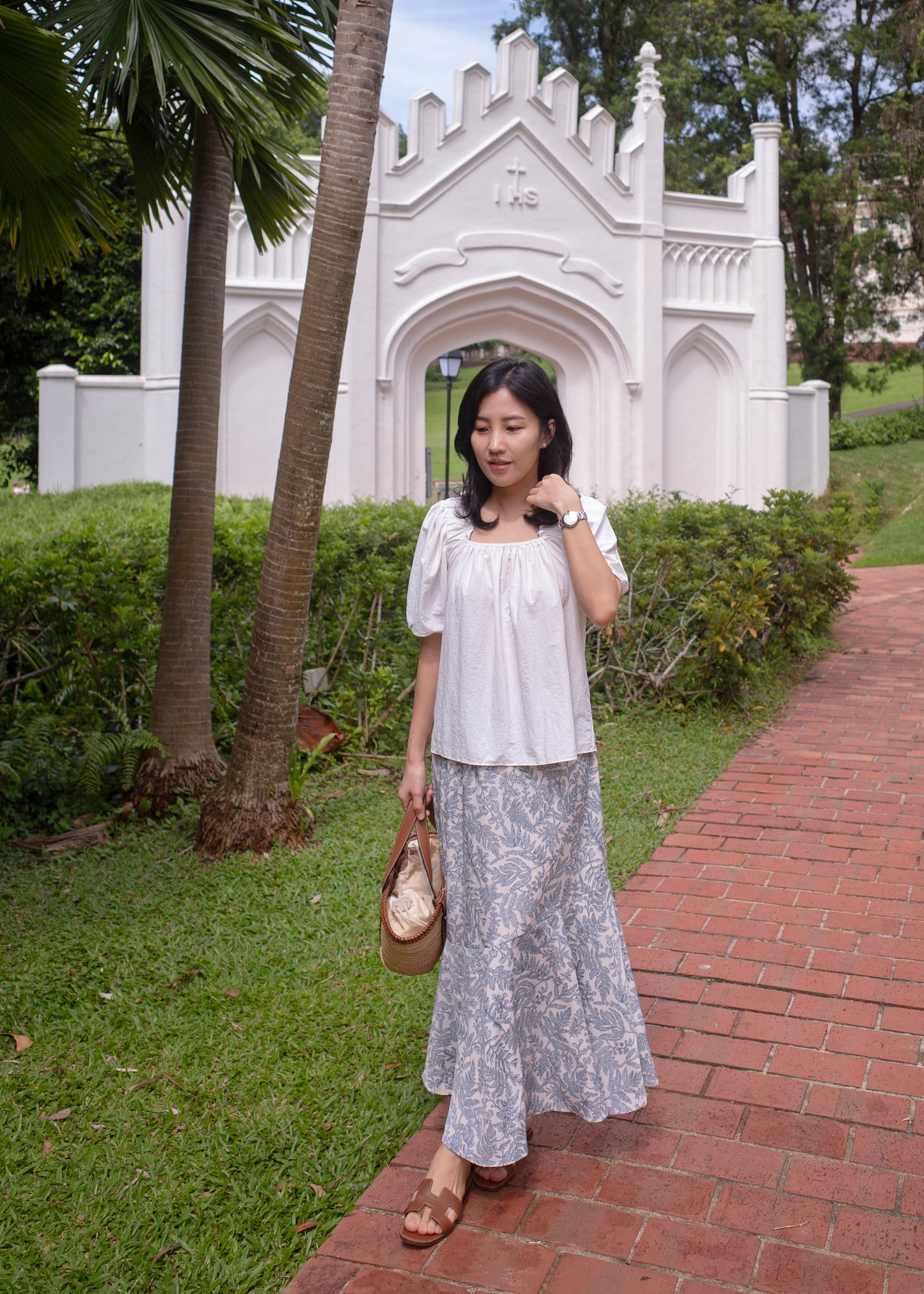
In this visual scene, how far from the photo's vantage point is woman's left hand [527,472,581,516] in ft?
8.11

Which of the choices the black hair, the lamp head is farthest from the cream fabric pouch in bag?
the lamp head

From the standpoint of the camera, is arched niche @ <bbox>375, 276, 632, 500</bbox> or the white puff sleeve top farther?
arched niche @ <bbox>375, 276, 632, 500</bbox>

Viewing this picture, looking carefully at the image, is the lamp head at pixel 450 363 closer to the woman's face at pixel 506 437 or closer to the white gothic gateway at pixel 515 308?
the white gothic gateway at pixel 515 308

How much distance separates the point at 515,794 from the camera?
2.53 m

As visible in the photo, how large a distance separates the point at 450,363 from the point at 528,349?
4.23 feet

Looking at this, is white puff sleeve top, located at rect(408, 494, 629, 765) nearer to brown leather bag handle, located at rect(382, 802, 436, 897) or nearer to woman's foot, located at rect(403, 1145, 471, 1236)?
brown leather bag handle, located at rect(382, 802, 436, 897)

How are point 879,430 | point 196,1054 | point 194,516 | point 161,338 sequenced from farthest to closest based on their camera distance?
point 879,430
point 161,338
point 194,516
point 196,1054

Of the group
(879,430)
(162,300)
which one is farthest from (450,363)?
(879,430)

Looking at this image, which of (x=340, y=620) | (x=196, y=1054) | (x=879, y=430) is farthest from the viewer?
(x=879, y=430)

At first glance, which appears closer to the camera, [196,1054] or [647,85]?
[196,1054]

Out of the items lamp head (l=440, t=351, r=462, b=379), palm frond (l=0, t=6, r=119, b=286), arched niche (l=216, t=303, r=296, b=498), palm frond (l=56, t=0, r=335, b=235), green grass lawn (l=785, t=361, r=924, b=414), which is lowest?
palm frond (l=0, t=6, r=119, b=286)

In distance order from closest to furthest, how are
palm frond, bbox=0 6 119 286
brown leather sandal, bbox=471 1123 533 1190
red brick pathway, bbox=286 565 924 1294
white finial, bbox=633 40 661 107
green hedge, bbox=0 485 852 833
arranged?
red brick pathway, bbox=286 565 924 1294
brown leather sandal, bbox=471 1123 533 1190
palm frond, bbox=0 6 119 286
green hedge, bbox=0 485 852 833
white finial, bbox=633 40 661 107

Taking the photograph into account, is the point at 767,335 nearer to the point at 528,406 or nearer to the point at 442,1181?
the point at 528,406

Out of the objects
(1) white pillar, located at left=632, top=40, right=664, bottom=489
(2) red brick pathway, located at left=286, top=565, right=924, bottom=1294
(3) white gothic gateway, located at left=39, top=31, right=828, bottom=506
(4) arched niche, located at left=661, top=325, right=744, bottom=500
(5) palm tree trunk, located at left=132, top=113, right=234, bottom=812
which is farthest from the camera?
(4) arched niche, located at left=661, top=325, right=744, bottom=500
